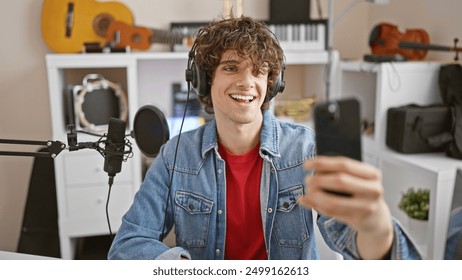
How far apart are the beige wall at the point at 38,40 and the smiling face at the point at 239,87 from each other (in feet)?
0.76

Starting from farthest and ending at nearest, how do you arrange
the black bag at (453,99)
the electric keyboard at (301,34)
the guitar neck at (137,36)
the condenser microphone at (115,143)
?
the guitar neck at (137,36)
the electric keyboard at (301,34)
the black bag at (453,99)
the condenser microphone at (115,143)

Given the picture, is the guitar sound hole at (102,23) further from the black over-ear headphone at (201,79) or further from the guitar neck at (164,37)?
the black over-ear headphone at (201,79)

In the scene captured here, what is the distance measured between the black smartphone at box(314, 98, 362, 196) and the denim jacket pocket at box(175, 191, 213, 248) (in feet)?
1.49

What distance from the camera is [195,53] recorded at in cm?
82

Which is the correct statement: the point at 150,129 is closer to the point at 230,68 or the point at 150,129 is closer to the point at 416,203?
the point at 230,68

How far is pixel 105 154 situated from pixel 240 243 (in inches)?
12.1

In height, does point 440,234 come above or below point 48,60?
below

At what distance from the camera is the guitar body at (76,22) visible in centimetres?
144

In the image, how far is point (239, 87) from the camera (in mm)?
782

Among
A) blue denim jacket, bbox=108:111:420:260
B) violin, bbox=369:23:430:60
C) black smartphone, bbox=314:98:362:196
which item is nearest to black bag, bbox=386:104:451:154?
violin, bbox=369:23:430:60

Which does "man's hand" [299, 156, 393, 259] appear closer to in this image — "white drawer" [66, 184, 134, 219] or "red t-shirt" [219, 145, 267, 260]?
"red t-shirt" [219, 145, 267, 260]

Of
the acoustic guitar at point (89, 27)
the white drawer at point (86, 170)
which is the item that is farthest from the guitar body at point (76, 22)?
the white drawer at point (86, 170)

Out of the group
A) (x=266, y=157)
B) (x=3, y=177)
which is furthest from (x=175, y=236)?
(x=3, y=177)
